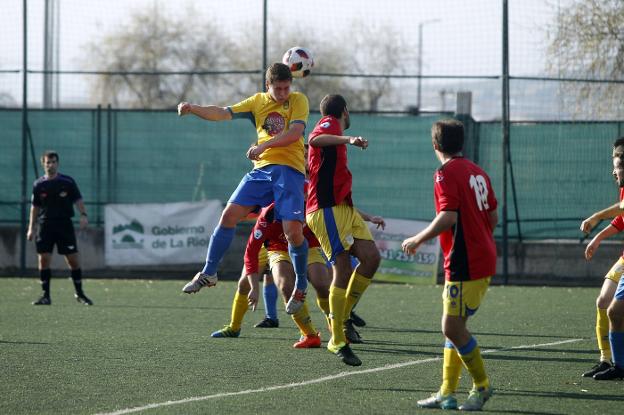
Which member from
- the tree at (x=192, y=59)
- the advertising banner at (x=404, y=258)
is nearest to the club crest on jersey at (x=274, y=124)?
the advertising banner at (x=404, y=258)

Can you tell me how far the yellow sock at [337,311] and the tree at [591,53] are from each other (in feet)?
36.9

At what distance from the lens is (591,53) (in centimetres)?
2136

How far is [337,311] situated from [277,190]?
1.31 metres

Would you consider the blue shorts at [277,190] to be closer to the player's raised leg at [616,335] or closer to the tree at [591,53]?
the player's raised leg at [616,335]

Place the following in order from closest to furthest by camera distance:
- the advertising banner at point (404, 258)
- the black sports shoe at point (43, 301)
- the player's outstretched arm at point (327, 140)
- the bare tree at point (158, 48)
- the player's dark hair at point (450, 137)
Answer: the player's dark hair at point (450, 137) < the player's outstretched arm at point (327, 140) < the black sports shoe at point (43, 301) < the advertising banner at point (404, 258) < the bare tree at point (158, 48)

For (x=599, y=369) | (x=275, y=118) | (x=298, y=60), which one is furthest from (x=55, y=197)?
(x=599, y=369)

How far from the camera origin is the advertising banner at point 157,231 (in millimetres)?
18859

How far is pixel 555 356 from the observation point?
30.3 ft

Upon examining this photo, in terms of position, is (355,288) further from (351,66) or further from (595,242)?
(351,66)

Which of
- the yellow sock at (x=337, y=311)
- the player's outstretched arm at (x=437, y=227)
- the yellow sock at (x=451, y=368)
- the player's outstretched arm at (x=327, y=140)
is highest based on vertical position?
the player's outstretched arm at (x=327, y=140)

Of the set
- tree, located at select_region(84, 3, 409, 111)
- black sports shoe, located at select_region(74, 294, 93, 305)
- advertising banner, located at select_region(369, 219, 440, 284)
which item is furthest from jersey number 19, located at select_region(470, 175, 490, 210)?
tree, located at select_region(84, 3, 409, 111)

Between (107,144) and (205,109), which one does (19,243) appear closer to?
(107,144)

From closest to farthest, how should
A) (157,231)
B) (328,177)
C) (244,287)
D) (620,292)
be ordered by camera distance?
(620,292)
(328,177)
(244,287)
(157,231)

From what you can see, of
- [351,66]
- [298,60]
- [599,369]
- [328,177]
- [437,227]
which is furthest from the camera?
[351,66]
